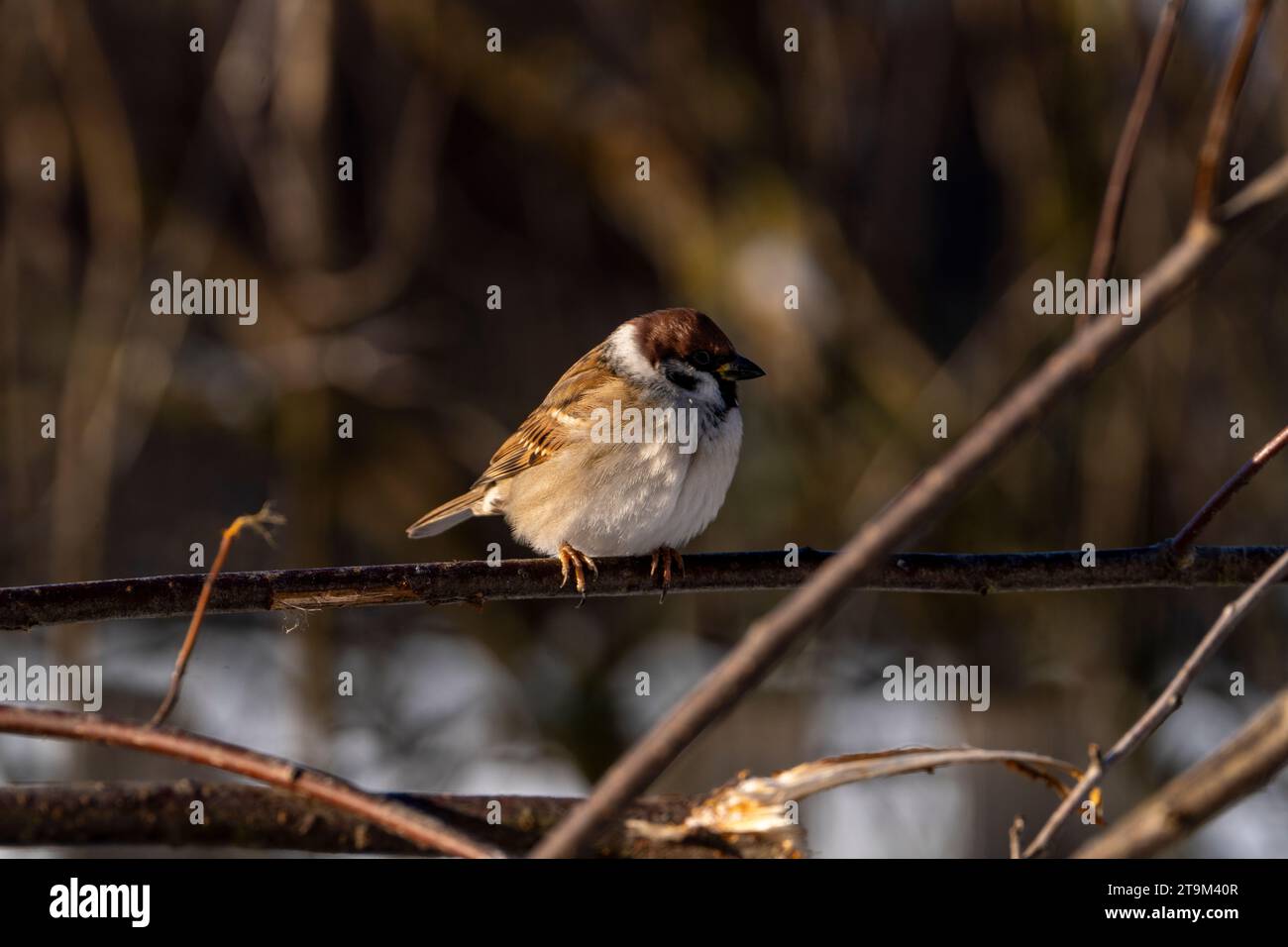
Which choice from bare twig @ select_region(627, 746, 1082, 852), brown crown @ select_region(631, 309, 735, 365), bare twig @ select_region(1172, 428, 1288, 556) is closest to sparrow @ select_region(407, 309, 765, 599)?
brown crown @ select_region(631, 309, 735, 365)

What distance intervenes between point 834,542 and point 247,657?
3.75 m

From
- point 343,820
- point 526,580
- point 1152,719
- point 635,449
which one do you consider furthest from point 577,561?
point 1152,719

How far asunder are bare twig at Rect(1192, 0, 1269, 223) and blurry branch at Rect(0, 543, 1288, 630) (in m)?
1.19

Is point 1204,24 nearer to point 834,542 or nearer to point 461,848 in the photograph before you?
point 834,542

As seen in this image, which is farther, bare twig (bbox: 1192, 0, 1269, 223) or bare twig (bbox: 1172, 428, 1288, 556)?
bare twig (bbox: 1172, 428, 1288, 556)

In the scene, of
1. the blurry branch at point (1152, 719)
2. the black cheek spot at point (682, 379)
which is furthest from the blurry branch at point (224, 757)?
the black cheek spot at point (682, 379)

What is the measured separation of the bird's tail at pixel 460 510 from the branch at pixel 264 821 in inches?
119

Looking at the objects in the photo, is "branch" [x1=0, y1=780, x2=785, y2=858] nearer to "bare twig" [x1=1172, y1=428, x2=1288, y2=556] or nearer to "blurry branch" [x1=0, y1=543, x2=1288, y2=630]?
"blurry branch" [x1=0, y1=543, x2=1288, y2=630]

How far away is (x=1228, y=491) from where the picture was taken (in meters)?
2.07

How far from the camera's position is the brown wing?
447cm

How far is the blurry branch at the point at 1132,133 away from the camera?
127 cm

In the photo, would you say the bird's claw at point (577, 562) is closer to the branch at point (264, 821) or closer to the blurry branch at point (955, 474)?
the branch at point (264, 821)

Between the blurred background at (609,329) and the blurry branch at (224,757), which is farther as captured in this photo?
the blurred background at (609,329)

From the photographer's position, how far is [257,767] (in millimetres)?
1438
